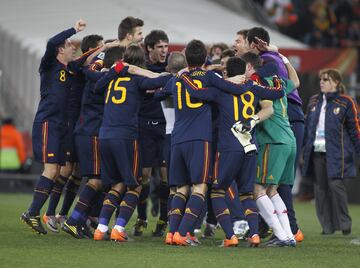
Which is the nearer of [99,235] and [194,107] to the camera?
[194,107]

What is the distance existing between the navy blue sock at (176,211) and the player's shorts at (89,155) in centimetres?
120

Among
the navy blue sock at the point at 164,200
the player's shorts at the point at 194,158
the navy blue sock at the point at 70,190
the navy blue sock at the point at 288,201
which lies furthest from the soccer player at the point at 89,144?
the navy blue sock at the point at 288,201

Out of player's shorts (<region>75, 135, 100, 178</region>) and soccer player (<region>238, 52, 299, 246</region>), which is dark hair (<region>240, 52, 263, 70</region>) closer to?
soccer player (<region>238, 52, 299, 246</region>)

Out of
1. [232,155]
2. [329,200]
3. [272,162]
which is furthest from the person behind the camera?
[329,200]

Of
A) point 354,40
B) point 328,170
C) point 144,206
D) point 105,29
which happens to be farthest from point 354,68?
point 144,206

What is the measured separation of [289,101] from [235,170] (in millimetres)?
1718

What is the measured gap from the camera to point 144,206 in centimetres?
1315

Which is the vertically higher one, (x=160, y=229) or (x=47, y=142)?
(x=47, y=142)

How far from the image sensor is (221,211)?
37.3 ft

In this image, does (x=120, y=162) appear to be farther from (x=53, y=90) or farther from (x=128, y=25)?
(x=128, y=25)

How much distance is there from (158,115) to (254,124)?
1.77 metres

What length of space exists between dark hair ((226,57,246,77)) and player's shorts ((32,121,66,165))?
214cm

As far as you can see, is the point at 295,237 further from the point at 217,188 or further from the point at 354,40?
the point at 354,40

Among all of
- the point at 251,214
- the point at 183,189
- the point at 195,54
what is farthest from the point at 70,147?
the point at 251,214
